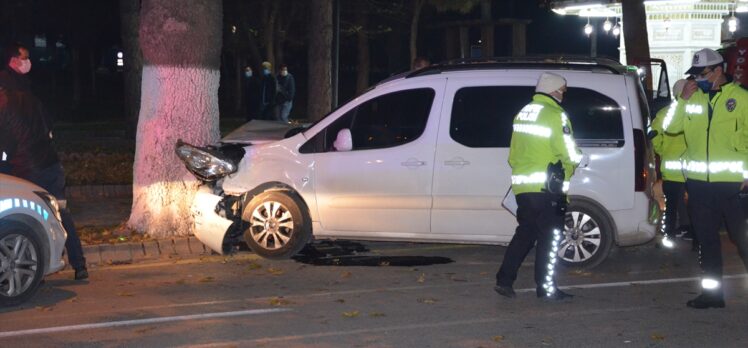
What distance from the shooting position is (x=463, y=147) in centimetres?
1027

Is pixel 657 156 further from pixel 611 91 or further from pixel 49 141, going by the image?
pixel 49 141

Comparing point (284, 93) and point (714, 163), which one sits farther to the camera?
point (284, 93)

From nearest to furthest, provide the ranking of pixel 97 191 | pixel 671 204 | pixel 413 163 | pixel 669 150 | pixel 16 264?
1. pixel 16 264
2. pixel 413 163
3. pixel 669 150
4. pixel 671 204
5. pixel 97 191

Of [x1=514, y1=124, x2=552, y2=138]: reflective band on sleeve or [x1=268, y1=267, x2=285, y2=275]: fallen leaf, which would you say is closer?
[x1=514, y1=124, x2=552, y2=138]: reflective band on sleeve

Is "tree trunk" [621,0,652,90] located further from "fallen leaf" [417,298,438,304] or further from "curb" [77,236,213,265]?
"fallen leaf" [417,298,438,304]

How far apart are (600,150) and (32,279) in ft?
16.5

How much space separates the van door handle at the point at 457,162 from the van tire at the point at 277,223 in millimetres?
1460

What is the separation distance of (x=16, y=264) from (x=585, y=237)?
16.3 feet

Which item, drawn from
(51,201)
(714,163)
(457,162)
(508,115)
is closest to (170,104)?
(51,201)

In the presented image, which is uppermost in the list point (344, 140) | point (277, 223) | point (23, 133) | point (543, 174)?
point (23, 133)

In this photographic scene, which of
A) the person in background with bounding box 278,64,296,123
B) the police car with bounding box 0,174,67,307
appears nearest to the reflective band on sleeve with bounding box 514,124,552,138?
the police car with bounding box 0,174,67,307

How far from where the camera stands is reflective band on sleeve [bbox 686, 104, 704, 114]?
8367 mm

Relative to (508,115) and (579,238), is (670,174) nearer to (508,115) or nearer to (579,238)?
(579,238)

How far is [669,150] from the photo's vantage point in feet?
36.5
